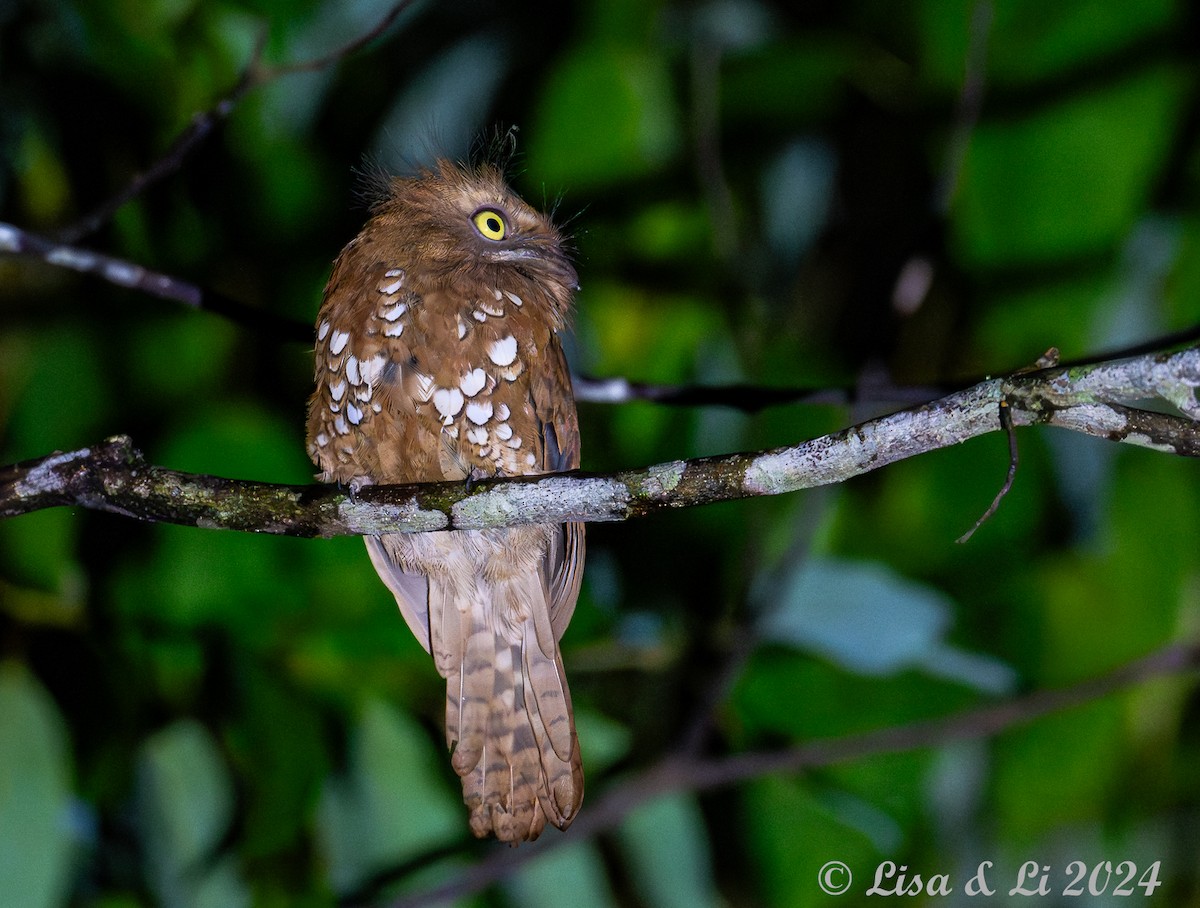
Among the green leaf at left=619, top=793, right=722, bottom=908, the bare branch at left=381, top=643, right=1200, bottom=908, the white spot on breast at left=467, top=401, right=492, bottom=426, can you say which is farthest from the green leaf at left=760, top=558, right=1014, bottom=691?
the white spot on breast at left=467, top=401, right=492, bottom=426

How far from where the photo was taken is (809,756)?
11.1 ft

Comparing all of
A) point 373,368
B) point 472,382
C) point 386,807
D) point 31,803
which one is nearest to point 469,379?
point 472,382

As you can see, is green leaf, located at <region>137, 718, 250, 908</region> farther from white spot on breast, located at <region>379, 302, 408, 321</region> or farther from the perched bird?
white spot on breast, located at <region>379, 302, 408, 321</region>

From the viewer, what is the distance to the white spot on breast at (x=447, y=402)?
6.72 ft

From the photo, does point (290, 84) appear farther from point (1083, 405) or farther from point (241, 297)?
point (1083, 405)

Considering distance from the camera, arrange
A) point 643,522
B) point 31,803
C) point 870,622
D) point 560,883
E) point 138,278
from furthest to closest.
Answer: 1. point 643,522
2. point 560,883
3. point 870,622
4. point 31,803
5. point 138,278

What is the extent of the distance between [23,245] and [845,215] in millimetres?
3109

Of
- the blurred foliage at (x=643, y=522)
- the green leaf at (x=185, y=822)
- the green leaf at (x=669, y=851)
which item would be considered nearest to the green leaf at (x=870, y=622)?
the blurred foliage at (x=643, y=522)

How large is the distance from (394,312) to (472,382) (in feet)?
0.68

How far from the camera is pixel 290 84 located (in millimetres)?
3789

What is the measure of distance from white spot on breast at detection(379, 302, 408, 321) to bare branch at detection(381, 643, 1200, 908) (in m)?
1.95

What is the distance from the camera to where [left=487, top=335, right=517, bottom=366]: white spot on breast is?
6.77 feet

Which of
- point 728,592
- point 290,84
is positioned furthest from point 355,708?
point 290,84

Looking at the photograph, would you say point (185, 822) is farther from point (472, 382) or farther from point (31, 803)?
point (472, 382)
